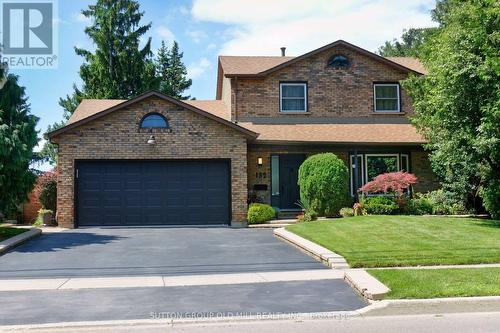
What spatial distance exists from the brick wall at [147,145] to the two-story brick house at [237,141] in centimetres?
4

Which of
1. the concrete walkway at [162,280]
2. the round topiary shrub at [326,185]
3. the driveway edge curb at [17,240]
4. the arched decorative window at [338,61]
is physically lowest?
the concrete walkway at [162,280]

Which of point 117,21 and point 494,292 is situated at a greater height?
point 117,21

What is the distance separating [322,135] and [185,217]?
21.9 feet

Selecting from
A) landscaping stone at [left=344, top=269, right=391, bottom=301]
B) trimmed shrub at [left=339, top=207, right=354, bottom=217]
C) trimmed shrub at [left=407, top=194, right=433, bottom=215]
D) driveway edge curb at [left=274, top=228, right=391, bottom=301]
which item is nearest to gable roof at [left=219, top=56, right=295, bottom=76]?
trimmed shrub at [left=339, top=207, right=354, bottom=217]

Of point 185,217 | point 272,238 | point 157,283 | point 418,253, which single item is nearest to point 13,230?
point 185,217

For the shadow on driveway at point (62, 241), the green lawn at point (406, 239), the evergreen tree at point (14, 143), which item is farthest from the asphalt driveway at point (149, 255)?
the evergreen tree at point (14, 143)

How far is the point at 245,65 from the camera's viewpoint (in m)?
25.7

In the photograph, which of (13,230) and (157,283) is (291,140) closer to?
(13,230)

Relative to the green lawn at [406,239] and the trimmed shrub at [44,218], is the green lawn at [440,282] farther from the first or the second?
the trimmed shrub at [44,218]

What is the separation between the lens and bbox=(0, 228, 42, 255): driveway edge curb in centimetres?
1457

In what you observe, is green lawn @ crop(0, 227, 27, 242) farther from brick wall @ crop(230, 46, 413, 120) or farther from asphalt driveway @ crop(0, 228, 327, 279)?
brick wall @ crop(230, 46, 413, 120)

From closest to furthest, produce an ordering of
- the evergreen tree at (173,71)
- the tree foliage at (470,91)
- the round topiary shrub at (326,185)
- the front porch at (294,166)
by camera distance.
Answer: the tree foliage at (470,91)
the round topiary shrub at (326,185)
the front porch at (294,166)
the evergreen tree at (173,71)

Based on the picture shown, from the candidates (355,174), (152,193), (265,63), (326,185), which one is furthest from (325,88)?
(152,193)

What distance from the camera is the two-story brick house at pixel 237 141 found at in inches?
808
